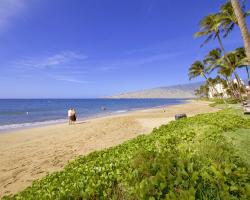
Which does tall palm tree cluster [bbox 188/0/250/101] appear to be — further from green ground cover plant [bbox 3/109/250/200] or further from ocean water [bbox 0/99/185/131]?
ocean water [bbox 0/99/185/131]

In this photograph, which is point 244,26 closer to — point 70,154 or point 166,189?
point 166,189

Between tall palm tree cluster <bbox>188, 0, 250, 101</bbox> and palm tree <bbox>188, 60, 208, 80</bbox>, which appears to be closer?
tall palm tree cluster <bbox>188, 0, 250, 101</bbox>

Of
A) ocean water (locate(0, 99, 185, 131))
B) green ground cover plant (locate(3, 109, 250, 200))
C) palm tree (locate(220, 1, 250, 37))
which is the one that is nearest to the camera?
green ground cover plant (locate(3, 109, 250, 200))

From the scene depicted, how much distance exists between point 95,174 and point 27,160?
640 centimetres

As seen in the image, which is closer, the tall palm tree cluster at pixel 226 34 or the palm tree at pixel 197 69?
the tall palm tree cluster at pixel 226 34

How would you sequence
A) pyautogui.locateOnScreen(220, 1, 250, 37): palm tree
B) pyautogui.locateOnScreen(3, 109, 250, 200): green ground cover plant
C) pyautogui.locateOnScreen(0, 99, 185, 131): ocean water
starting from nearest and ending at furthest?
1. pyautogui.locateOnScreen(3, 109, 250, 200): green ground cover plant
2. pyautogui.locateOnScreen(220, 1, 250, 37): palm tree
3. pyautogui.locateOnScreen(0, 99, 185, 131): ocean water

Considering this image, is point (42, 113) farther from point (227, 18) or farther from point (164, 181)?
point (164, 181)

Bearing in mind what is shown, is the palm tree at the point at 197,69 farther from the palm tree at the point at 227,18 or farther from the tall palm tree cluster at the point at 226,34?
the palm tree at the point at 227,18

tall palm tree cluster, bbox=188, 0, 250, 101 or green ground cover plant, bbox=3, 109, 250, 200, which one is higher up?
tall palm tree cluster, bbox=188, 0, 250, 101

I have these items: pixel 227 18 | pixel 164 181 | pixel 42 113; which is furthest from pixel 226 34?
pixel 42 113

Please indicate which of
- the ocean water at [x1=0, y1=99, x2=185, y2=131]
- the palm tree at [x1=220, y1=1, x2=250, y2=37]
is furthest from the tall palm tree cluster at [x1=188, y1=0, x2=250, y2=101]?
the ocean water at [x1=0, y1=99, x2=185, y2=131]

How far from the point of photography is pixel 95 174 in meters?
5.08

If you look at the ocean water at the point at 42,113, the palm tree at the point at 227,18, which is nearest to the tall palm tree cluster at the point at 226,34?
the palm tree at the point at 227,18

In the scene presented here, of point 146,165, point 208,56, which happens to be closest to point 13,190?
point 146,165
